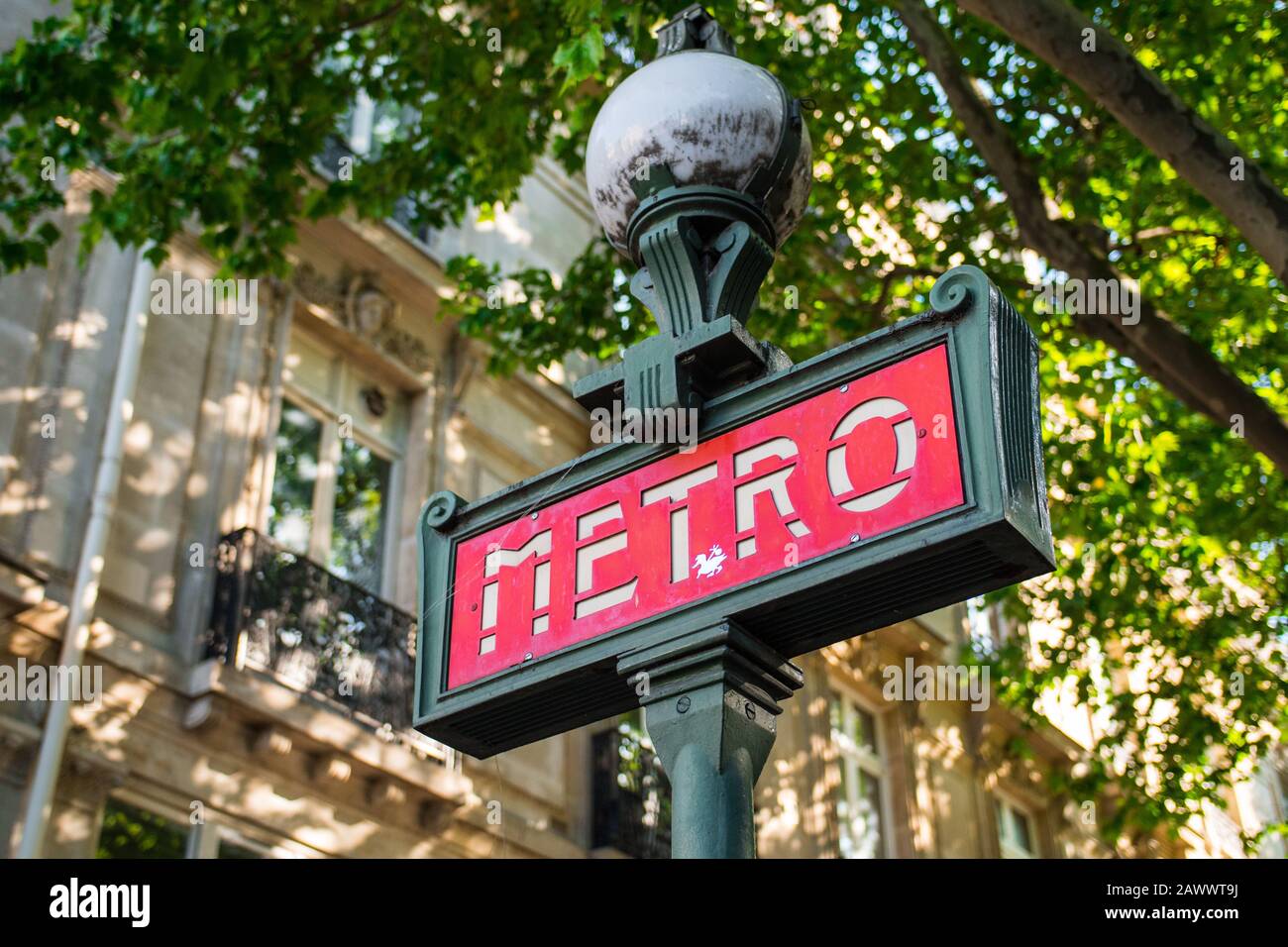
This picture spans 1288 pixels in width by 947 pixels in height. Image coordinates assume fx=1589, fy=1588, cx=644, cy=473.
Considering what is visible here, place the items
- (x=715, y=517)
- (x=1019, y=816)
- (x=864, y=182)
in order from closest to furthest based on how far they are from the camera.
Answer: (x=715, y=517), (x=864, y=182), (x=1019, y=816)

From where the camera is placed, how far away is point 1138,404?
13586mm

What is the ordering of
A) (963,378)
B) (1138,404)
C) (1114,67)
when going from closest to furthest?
(963,378), (1114,67), (1138,404)

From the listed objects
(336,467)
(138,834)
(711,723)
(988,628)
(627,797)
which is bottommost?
A: (711,723)

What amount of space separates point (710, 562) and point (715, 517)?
84 millimetres

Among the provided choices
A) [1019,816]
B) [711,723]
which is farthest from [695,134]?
[1019,816]

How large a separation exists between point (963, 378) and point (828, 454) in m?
0.27

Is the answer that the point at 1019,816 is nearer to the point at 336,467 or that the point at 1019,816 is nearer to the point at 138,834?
the point at 336,467

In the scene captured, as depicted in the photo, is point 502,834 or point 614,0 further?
point 502,834

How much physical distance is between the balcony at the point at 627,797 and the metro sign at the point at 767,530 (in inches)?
414

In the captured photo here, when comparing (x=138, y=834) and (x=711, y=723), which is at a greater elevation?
(x=138, y=834)

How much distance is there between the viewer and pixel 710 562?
2773mm

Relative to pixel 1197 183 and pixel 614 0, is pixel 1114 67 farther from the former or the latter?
pixel 614 0

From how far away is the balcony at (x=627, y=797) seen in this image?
13414 millimetres
